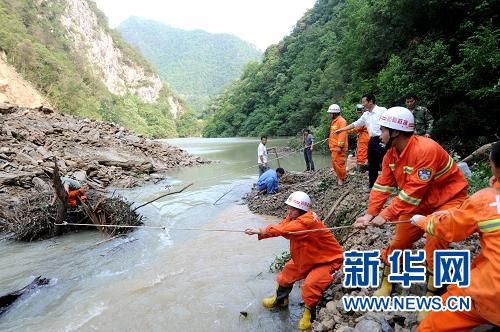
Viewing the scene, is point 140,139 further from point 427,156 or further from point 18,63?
point 18,63

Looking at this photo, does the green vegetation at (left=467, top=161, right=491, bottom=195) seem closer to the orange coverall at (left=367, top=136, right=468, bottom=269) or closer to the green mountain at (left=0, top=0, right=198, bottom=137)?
the orange coverall at (left=367, top=136, right=468, bottom=269)

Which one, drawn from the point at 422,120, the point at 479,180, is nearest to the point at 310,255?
the point at 479,180

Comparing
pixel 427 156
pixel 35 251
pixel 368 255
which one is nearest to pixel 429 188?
pixel 427 156

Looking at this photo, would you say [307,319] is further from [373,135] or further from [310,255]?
[373,135]

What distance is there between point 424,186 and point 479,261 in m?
0.85

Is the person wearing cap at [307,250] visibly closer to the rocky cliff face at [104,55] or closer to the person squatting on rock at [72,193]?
the person squatting on rock at [72,193]

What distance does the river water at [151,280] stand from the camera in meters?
4.79

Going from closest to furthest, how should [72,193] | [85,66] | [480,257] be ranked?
[480,257] < [72,193] < [85,66]

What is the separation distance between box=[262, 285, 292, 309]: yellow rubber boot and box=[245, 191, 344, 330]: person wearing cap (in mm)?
161

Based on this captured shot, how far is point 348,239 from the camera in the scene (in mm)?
5676

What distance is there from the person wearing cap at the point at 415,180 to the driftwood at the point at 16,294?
5.29 metres

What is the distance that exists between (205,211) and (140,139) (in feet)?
49.7

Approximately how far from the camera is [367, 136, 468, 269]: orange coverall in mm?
3188

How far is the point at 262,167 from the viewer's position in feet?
40.7
